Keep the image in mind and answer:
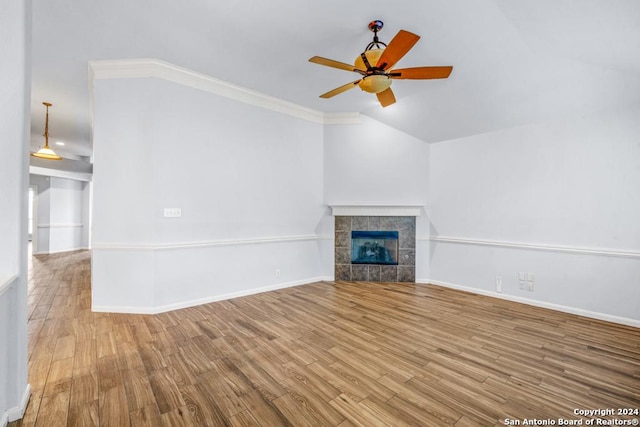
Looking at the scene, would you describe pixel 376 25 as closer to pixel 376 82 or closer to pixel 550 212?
pixel 376 82

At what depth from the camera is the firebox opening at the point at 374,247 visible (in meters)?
4.83

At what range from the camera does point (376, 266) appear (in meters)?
4.79

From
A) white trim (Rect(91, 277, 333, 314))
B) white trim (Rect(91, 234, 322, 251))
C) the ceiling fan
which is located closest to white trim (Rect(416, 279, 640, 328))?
white trim (Rect(91, 277, 333, 314))

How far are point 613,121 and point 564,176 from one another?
72cm

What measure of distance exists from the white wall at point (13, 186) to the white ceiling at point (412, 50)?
1.10 meters

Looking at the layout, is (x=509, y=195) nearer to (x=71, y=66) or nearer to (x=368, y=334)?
(x=368, y=334)

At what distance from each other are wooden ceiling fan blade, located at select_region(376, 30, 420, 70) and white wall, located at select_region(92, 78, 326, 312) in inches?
93.2

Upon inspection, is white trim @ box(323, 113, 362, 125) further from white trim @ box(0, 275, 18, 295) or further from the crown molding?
white trim @ box(0, 275, 18, 295)

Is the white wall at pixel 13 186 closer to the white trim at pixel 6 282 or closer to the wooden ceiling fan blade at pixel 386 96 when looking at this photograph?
the white trim at pixel 6 282

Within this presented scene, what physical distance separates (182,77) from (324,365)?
12.1ft

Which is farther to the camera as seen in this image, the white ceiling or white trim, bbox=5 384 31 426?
the white ceiling

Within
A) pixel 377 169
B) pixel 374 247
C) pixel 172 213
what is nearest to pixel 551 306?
pixel 374 247

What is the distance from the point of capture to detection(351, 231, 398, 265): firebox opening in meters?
4.83

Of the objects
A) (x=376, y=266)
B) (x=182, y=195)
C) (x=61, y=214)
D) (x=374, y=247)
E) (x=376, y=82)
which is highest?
(x=376, y=82)
